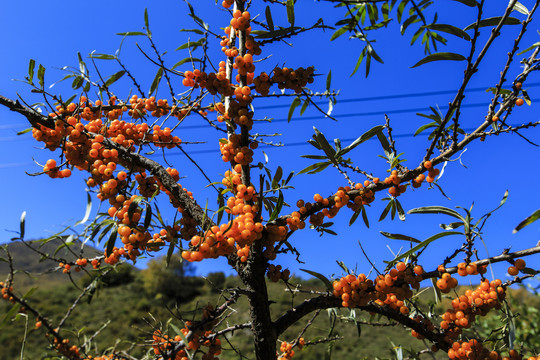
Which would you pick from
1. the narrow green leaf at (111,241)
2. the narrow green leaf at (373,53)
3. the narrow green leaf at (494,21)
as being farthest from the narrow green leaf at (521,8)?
the narrow green leaf at (111,241)

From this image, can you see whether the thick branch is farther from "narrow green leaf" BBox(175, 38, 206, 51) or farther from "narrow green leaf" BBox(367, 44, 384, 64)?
"narrow green leaf" BBox(175, 38, 206, 51)

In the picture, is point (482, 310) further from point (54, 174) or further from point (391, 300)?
point (54, 174)

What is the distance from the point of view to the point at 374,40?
135 centimetres

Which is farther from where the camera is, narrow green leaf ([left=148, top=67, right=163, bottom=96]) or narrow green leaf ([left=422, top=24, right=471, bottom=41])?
narrow green leaf ([left=148, top=67, right=163, bottom=96])

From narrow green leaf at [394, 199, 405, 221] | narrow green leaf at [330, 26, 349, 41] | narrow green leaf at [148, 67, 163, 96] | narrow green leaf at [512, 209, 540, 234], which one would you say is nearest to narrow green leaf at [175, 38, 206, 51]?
narrow green leaf at [148, 67, 163, 96]

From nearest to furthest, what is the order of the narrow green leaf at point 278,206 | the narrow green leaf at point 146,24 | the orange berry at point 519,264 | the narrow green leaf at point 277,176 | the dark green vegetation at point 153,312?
1. the orange berry at point 519,264
2. the narrow green leaf at point 278,206
3. the narrow green leaf at point 277,176
4. the narrow green leaf at point 146,24
5. the dark green vegetation at point 153,312

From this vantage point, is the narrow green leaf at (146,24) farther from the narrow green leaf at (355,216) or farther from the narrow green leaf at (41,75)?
the narrow green leaf at (355,216)

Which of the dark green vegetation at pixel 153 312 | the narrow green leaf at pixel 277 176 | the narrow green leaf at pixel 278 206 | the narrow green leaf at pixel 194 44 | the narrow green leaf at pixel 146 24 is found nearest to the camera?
the narrow green leaf at pixel 278 206

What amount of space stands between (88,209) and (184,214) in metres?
0.36

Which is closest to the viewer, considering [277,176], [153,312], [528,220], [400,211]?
[528,220]

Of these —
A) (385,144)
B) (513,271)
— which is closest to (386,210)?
(385,144)

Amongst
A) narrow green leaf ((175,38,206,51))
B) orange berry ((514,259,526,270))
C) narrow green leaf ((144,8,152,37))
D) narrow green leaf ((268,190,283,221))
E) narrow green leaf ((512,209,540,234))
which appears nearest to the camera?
narrow green leaf ((512,209,540,234))

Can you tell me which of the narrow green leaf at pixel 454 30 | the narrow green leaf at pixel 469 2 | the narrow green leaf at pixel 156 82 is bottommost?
the narrow green leaf at pixel 454 30

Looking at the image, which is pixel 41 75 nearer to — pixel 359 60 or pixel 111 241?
pixel 111 241
